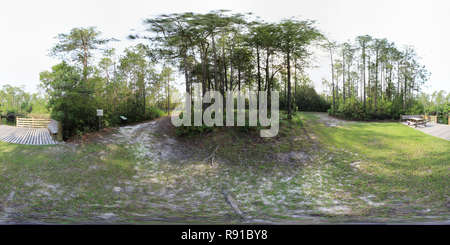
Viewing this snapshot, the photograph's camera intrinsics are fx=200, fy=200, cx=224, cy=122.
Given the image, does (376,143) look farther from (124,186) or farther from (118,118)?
(118,118)

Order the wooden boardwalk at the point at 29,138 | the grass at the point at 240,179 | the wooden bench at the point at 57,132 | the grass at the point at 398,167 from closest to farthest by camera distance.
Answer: the grass at the point at 240,179 → the grass at the point at 398,167 → the wooden boardwalk at the point at 29,138 → the wooden bench at the point at 57,132

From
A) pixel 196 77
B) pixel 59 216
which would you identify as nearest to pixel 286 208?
pixel 59 216

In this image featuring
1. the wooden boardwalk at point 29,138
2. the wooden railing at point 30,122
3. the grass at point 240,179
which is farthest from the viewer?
the wooden railing at point 30,122

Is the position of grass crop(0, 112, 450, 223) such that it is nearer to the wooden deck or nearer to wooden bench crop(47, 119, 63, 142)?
the wooden deck

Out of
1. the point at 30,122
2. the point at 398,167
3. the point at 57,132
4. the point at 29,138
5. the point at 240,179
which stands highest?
the point at 30,122

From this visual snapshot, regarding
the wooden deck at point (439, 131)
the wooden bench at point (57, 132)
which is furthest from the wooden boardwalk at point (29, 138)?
the wooden deck at point (439, 131)

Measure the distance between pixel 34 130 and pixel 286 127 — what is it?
35.2 ft

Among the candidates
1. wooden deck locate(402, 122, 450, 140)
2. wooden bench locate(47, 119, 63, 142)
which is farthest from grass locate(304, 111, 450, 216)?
wooden bench locate(47, 119, 63, 142)

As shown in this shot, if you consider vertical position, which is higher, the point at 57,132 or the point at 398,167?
the point at 57,132

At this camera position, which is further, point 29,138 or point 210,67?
point 210,67

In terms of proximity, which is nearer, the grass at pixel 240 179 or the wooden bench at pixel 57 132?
the grass at pixel 240 179

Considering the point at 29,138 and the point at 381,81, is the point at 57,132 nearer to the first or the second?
the point at 29,138

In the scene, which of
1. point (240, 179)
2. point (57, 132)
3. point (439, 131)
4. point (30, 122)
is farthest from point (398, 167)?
point (30, 122)

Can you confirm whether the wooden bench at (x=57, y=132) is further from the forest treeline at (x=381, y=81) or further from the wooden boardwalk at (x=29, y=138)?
the forest treeline at (x=381, y=81)
